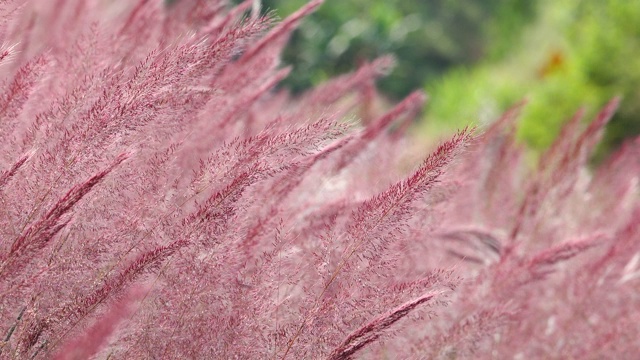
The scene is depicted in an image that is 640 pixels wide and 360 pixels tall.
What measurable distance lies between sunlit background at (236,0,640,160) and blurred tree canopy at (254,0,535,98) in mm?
30

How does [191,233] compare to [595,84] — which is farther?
[595,84]

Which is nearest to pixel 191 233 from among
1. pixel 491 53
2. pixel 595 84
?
pixel 595 84

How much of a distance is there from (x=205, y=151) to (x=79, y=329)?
62cm

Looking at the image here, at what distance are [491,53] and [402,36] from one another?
654cm

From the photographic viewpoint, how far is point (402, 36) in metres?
17.7

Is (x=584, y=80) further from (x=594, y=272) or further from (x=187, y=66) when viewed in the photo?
(x=187, y=66)

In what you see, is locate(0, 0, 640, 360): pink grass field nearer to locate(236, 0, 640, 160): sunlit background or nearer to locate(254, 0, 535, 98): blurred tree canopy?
locate(236, 0, 640, 160): sunlit background

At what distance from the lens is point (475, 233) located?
211cm

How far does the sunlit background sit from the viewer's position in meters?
11.9

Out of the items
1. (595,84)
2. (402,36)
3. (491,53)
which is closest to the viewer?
(595,84)

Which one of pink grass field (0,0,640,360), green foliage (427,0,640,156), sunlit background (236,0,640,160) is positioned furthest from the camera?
sunlit background (236,0,640,160)

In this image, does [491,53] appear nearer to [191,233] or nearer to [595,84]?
[595,84]

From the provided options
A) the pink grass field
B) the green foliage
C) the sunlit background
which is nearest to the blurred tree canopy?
the sunlit background

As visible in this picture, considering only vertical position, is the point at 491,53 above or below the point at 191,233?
below
